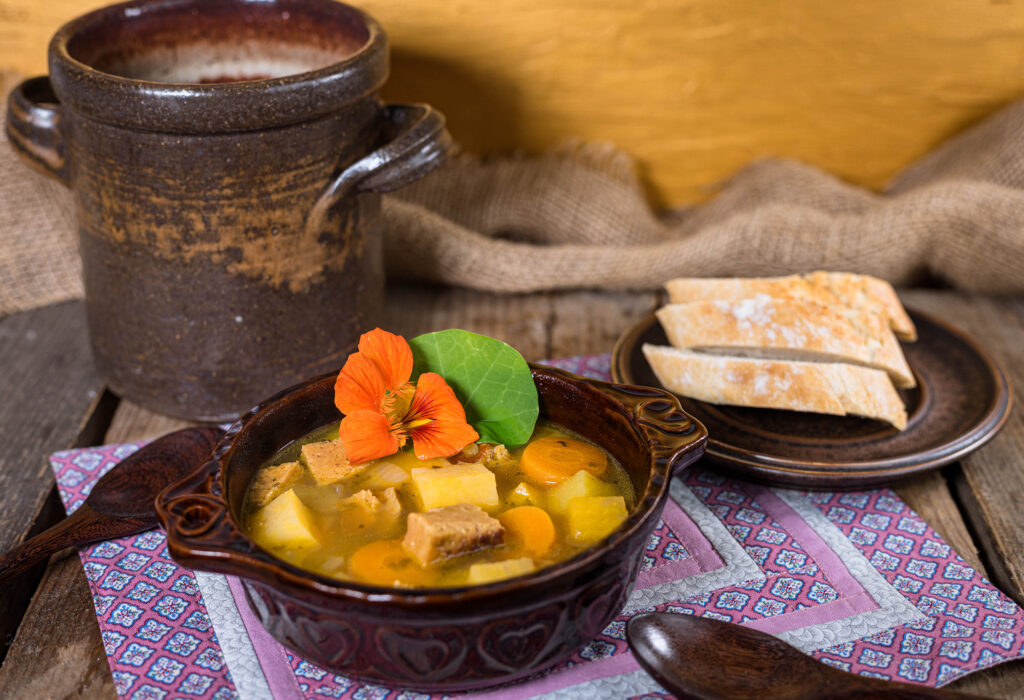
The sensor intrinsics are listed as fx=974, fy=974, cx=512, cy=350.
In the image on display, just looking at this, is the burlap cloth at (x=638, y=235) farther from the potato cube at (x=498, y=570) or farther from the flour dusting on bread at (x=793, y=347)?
the potato cube at (x=498, y=570)

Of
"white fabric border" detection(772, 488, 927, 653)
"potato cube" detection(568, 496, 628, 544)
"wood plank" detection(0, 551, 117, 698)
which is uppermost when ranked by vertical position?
"potato cube" detection(568, 496, 628, 544)

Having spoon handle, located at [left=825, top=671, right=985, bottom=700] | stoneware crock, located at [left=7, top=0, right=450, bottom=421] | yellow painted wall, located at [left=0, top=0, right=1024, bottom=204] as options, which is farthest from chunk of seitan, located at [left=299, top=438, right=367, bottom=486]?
yellow painted wall, located at [left=0, top=0, right=1024, bottom=204]

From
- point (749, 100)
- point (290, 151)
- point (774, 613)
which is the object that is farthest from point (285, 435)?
point (749, 100)

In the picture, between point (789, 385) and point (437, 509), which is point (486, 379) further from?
point (789, 385)

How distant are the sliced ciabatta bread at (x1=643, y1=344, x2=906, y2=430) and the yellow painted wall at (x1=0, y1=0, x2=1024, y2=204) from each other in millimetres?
1015

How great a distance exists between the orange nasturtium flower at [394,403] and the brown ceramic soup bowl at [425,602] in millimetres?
172

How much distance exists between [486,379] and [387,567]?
337 mm

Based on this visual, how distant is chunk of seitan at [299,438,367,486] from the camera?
1.30m

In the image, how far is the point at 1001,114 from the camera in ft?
7.81

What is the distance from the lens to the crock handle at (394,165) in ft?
5.32

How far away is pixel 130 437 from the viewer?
5.79ft

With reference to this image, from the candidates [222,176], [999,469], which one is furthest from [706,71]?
[222,176]

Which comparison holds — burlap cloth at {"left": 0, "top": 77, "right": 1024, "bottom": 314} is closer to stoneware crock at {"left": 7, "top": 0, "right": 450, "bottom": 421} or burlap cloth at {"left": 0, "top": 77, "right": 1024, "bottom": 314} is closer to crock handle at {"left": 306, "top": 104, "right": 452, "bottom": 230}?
stoneware crock at {"left": 7, "top": 0, "right": 450, "bottom": 421}

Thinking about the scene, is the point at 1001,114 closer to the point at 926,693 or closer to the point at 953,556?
the point at 953,556
